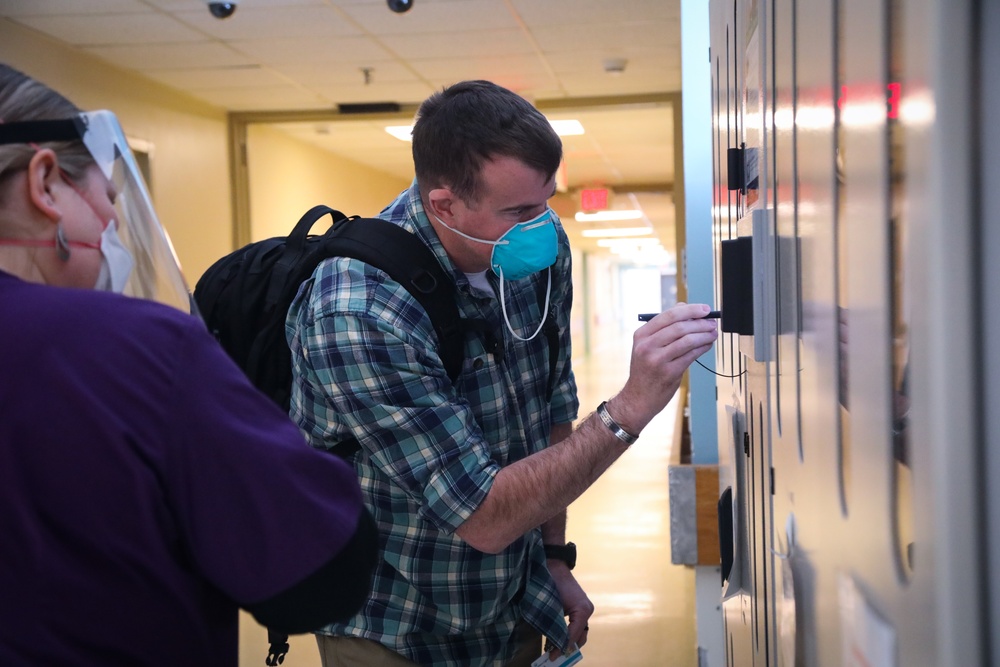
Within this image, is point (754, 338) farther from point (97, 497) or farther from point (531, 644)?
point (531, 644)

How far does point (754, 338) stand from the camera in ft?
3.48

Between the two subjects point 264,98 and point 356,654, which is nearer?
point 356,654

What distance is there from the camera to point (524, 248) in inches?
63.6

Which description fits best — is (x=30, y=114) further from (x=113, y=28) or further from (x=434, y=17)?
(x=113, y=28)

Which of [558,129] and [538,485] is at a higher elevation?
[558,129]

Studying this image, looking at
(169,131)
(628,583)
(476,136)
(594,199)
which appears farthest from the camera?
(594,199)

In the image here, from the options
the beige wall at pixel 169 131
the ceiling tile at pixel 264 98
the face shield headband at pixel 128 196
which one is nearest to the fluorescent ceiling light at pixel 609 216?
the ceiling tile at pixel 264 98

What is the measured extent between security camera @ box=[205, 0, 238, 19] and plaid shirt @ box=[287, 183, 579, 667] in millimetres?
3773

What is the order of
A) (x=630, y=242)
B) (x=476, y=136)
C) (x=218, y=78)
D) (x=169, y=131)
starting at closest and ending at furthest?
1. (x=476, y=136)
2. (x=218, y=78)
3. (x=169, y=131)
4. (x=630, y=242)

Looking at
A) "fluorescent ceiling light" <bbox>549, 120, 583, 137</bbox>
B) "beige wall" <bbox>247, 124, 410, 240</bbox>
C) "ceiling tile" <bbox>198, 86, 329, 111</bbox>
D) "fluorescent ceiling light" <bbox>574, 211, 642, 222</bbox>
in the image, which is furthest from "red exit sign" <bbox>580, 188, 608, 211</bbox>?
"ceiling tile" <bbox>198, 86, 329, 111</bbox>

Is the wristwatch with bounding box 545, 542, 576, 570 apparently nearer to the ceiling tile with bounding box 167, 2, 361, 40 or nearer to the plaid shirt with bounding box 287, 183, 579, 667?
the plaid shirt with bounding box 287, 183, 579, 667

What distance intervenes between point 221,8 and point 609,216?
38.3 ft

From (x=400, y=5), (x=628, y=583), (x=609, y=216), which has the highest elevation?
(x=400, y=5)

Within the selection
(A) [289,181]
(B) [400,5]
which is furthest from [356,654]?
(A) [289,181]
